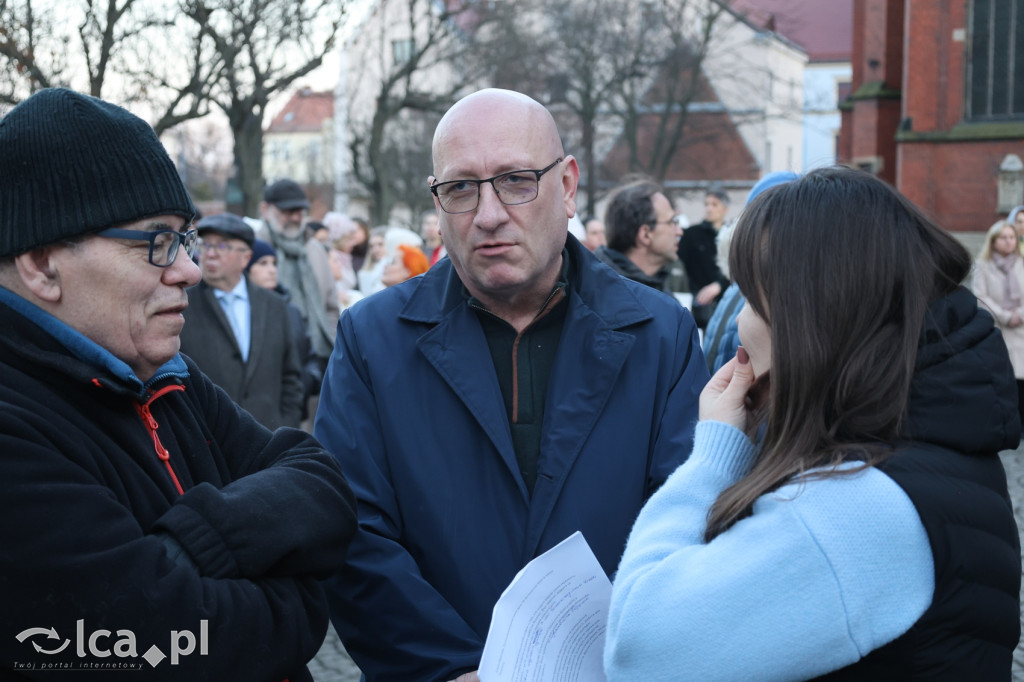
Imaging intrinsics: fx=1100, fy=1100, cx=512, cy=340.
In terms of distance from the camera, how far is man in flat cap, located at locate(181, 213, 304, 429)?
19.8ft

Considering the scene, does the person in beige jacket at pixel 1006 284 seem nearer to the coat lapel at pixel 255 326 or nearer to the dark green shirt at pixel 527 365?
the coat lapel at pixel 255 326

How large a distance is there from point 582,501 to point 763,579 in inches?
35.7

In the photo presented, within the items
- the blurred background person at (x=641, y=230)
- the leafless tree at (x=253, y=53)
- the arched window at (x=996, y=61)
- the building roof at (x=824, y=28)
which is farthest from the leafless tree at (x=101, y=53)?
the building roof at (x=824, y=28)

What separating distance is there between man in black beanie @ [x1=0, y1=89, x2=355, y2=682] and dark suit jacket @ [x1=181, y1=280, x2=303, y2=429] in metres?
3.87

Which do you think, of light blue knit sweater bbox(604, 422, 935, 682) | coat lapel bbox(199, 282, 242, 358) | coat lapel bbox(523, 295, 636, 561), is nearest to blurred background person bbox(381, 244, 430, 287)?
coat lapel bbox(199, 282, 242, 358)

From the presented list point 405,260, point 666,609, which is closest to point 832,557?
point 666,609

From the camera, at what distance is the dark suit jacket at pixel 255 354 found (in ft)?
19.8

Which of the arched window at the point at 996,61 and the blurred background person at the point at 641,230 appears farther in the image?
the arched window at the point at 996,61

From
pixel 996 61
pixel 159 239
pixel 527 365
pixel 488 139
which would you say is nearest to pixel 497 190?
pixel 488 139

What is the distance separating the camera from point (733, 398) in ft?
6.86

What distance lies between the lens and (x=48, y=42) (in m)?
10.2

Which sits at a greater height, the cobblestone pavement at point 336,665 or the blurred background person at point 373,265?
the blurred background person at point 373,265

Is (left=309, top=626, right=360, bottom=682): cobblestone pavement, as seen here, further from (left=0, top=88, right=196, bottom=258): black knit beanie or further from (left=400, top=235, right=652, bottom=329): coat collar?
(left=0, top=88, right=196, bottom=258): black knit beanie

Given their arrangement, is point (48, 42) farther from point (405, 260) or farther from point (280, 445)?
point (280, 445)
